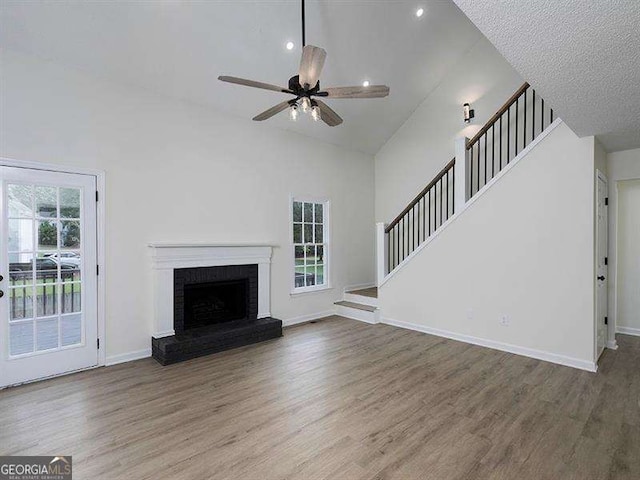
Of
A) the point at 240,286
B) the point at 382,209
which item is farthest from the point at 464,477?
the point at 382,209

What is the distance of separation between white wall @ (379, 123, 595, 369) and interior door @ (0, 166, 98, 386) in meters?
4.62

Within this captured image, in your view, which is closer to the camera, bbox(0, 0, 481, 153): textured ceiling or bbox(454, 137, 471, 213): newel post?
bbox(0, 0, 481, 153): textured ceiling

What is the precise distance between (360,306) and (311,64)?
4493 millimetres

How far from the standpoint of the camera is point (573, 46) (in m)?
1.96

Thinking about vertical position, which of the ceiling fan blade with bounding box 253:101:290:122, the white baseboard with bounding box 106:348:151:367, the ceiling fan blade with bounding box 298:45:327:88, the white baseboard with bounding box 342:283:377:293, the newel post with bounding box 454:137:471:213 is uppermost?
the ceiling fan blade with bounding box 298:45:327:88

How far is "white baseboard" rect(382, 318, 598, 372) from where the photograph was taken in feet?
12.4

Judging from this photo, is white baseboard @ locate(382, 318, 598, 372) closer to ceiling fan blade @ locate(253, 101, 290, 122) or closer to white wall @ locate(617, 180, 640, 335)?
white wall @ locate(617, 180, 640, 335)

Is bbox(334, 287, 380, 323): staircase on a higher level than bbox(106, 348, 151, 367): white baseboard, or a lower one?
higher

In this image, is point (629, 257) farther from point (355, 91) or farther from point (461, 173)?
point (355, 91)

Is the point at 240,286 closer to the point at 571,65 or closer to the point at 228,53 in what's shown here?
the point at 228,53

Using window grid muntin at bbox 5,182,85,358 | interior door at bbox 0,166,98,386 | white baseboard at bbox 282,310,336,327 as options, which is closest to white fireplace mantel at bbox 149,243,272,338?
interior door at bbox 0,166,98,386

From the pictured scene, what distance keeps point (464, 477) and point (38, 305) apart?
14.0 feet

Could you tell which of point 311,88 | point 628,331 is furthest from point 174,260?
point 628,331

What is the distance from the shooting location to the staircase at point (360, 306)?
5848 mm
